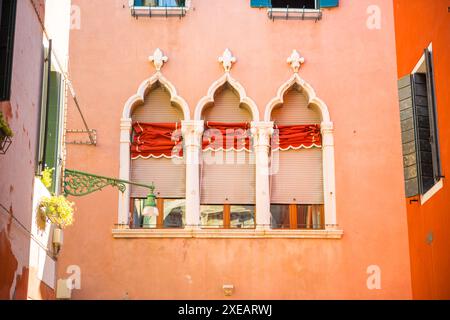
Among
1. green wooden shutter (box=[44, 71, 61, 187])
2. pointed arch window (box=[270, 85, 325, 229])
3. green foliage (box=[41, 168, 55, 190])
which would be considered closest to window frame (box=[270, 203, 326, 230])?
pointed arch window (box=[270, 85, 325, 229])

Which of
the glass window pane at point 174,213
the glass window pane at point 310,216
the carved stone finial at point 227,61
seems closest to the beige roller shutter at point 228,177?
the glass window pane at point 174,213

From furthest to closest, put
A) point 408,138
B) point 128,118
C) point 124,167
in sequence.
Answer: point 128,118 → point 124,167 → point 408,138

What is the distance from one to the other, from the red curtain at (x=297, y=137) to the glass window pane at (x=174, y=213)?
178cm

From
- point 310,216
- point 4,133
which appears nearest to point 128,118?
point 310,216

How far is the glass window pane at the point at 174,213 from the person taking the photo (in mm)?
15141

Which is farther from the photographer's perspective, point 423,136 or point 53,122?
point 423,136

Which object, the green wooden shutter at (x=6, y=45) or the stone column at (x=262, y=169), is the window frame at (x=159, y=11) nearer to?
the stone column at (x=262, y=169)

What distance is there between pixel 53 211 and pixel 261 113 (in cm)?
599

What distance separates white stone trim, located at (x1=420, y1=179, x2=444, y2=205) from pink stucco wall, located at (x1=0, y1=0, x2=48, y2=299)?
524 centimetres

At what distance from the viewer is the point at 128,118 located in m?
15.4

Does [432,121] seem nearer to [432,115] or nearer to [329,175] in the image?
[432,115]

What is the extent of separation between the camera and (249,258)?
48.5ft

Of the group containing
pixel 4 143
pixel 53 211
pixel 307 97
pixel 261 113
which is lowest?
pixel 53 211

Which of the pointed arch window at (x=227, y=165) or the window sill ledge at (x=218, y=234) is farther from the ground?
the pointed arch window at (x=227, y=165)
